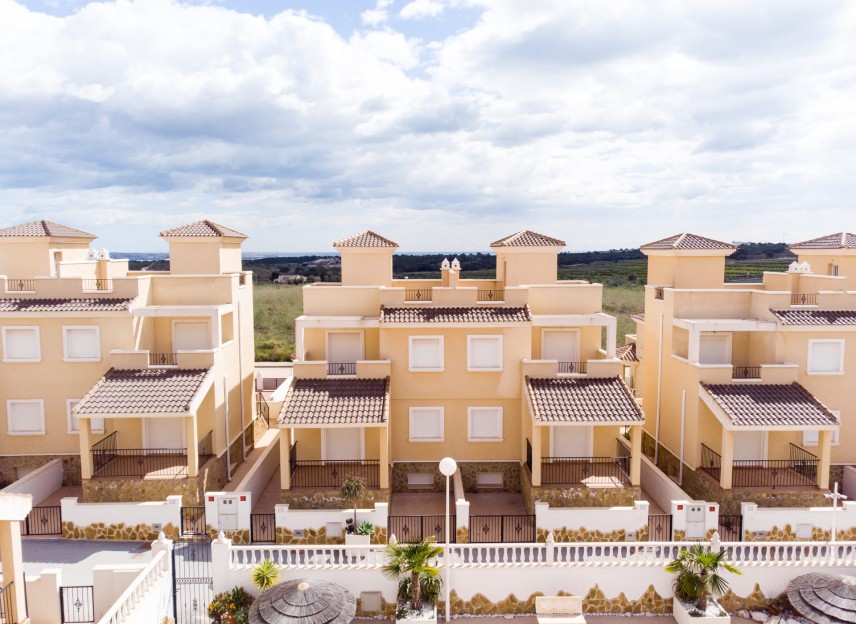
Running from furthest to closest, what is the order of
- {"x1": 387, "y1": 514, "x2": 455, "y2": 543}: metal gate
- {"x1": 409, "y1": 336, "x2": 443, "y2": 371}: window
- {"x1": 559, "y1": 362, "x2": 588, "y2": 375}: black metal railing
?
1. {"x1": 559, "y1": 362, "x2": 588, "y2": 375}: black metal railing
2. {"x1": 409, "y1": 336, "x2": 443, "y2": 371}: window
3. {"x1": 387, "y1": 514, "x2": 455, "y2": 543}: metal gate

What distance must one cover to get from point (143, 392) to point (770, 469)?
24260 mm

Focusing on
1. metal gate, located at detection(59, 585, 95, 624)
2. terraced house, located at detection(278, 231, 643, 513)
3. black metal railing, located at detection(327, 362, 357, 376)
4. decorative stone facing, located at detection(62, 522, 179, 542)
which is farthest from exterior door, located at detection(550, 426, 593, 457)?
metal gate, located at detection(59, 585, 95, 624)

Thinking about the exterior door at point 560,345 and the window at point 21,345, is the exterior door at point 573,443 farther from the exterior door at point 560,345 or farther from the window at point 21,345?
the window at point 21,345

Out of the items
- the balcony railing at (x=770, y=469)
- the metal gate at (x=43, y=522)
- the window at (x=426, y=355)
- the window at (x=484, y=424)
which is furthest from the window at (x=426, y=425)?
the metal gate at (x=43, y=522)

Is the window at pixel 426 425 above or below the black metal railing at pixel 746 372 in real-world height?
below

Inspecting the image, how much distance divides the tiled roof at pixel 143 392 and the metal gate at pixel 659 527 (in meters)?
17.0

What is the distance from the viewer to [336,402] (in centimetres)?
2258

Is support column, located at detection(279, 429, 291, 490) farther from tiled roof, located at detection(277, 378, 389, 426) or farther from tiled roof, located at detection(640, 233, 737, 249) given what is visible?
tiled roof, located at detection(640, 233, 737, 249)

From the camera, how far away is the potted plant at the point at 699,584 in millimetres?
16953

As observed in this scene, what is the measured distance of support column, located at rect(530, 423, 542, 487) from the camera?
71.3 feet

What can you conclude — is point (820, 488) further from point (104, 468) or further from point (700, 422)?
point (104, 468)

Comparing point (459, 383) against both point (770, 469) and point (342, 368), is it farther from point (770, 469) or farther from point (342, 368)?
point (770, 469)

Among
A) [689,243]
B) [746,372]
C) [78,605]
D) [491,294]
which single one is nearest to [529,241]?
[491,294]

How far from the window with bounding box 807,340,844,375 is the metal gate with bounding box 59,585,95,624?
26.2 meters
